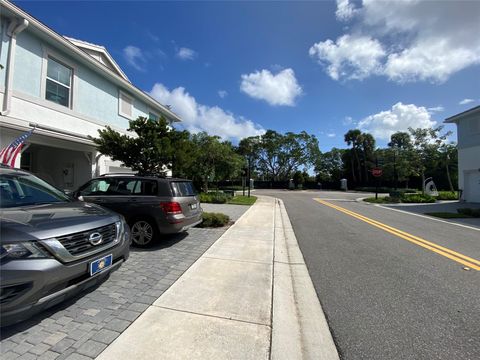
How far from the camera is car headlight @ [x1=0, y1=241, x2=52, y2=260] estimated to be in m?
2.25

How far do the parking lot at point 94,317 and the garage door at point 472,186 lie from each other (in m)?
24.3

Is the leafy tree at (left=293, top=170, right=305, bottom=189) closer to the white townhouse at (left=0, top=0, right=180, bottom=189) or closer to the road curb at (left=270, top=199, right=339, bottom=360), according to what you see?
the white townhouse at (left=0, top=0, right=180, bottom=189)

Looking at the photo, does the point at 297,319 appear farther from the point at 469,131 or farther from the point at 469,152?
the point at 469,131

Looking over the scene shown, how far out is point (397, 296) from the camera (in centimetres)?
364

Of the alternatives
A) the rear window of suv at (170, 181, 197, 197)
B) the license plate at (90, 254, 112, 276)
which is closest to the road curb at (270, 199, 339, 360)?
the license plate at (90, 254, 112, 276)

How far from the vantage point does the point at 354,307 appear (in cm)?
332

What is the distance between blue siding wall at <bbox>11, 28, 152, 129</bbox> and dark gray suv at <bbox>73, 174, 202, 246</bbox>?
4.68 m

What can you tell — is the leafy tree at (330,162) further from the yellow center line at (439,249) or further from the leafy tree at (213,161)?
the yellow center line at (439,249)

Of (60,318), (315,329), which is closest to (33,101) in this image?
(60,318)

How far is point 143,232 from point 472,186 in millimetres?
25090

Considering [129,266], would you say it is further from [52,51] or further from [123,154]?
[52,51]

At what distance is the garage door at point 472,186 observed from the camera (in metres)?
19.7

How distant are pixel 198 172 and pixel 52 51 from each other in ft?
45.6

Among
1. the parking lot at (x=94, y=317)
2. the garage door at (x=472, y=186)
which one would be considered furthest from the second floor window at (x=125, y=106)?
the garage door at (x=472, y=186)
